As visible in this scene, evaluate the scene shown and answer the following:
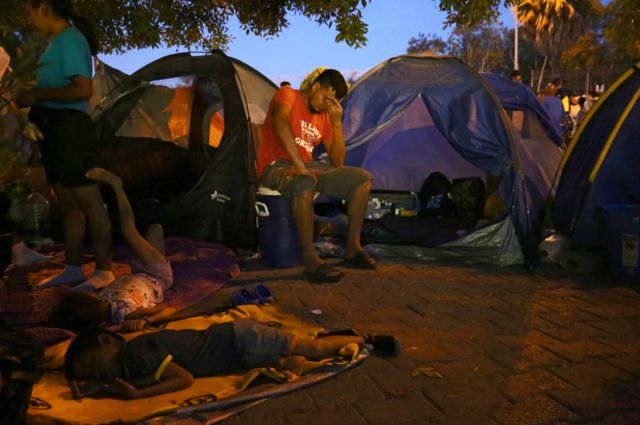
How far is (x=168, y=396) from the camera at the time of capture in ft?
9.36

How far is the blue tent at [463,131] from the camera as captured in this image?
5.77 m

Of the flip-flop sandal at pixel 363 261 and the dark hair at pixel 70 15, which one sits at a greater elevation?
the dark hair at pixel 70 15

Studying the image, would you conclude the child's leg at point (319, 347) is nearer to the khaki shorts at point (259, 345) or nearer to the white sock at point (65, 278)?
the khaki shorts at point (259, 345)

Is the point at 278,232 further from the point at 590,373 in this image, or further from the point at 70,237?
the point at 590,373

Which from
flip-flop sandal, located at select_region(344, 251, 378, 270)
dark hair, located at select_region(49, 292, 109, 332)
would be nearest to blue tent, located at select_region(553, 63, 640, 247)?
flip-flop sandal, located at select_region(344, 251, 378, 270)

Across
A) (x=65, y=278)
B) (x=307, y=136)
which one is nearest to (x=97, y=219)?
(x=65, y=278)

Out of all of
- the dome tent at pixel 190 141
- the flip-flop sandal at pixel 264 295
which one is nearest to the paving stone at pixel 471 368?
the flip-flop sandal at pixel 264 295

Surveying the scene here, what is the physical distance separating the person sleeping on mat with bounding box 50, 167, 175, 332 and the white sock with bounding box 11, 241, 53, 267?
5.12 feet

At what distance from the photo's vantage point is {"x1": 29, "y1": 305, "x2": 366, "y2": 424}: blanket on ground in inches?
106

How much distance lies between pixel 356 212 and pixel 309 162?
26.5 inches

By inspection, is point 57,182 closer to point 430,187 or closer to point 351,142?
point 351,142

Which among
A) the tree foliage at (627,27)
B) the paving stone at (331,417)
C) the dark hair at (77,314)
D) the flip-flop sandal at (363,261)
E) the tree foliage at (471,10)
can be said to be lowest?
the paving stone at (331,417)

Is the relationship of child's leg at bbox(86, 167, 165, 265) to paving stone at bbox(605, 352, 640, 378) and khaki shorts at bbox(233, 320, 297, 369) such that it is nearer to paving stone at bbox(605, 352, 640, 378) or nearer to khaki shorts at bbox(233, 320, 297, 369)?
khaki shorts at bbox(233, 320, 297, 369)

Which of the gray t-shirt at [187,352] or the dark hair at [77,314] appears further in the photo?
the dark hair at [77,314]
